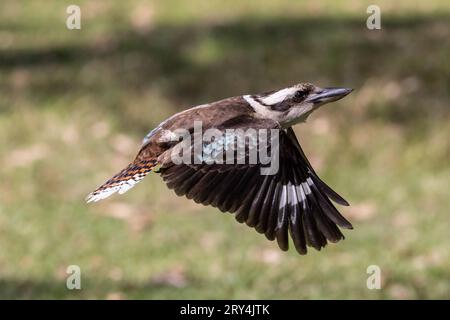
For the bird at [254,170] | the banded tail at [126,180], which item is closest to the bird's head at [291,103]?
the bird at [254,170]

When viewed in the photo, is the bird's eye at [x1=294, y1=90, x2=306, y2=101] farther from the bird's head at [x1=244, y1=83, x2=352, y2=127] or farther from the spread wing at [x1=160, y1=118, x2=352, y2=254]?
the spread wing at [x1=160, y1=118, x2=352, y2=254]

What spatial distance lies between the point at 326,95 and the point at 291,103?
0.69 ft

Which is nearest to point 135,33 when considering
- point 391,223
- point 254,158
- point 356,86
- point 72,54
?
point 72,54

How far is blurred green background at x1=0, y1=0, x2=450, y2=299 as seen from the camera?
8.59m

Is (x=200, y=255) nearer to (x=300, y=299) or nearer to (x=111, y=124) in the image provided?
(x=300, y=299)

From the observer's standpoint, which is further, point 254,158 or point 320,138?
point 320,138

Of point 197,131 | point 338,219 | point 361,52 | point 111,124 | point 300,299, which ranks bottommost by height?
point 300,299

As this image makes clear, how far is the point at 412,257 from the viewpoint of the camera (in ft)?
29.5

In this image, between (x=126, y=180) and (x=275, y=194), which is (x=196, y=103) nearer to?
(x=275, y=194)

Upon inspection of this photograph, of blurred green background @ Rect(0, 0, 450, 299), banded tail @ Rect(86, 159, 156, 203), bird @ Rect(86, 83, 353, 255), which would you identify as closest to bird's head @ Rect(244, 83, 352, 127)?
bird @ Rect(86, 83, 353, 255)

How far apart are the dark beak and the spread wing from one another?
247 millimetres

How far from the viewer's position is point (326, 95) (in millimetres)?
5387

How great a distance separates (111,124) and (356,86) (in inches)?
110

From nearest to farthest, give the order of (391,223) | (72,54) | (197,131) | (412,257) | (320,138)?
(197,131)
(412,257)
(391,223)
(320,138)
(72,54)
